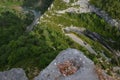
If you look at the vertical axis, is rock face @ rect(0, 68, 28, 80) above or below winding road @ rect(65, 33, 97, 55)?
above

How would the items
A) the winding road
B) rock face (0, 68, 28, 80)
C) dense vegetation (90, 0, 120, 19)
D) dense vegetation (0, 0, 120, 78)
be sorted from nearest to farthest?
rock face (0, 68, 28, 80)
dense vegetation (0, 0, 120, 78)
the winding road
dense vegetation (90, 0, 120, 19)

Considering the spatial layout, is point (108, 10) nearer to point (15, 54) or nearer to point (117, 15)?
point (117, 15)

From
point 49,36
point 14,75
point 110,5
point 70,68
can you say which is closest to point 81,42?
point 49,36

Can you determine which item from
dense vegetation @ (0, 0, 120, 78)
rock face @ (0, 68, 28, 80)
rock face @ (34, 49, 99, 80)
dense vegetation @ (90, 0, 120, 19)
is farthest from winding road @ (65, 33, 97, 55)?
rock face @ (34, 49, 99, 80)

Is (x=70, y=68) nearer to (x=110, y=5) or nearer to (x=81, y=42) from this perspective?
(x=81, y=42)

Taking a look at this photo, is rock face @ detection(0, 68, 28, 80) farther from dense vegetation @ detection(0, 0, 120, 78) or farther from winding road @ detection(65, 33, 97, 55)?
winding road @ detection(65, 33, 97, 55)

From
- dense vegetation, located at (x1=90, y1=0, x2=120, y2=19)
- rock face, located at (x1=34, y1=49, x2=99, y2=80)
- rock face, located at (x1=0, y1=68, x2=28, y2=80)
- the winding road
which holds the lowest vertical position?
the winding road

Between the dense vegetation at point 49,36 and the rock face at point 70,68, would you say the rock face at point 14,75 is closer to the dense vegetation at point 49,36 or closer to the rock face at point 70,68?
the rock face at point 70,68
